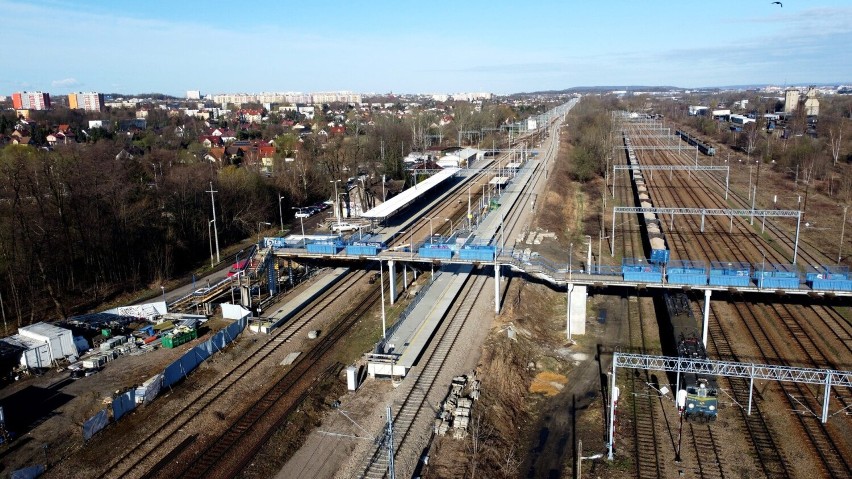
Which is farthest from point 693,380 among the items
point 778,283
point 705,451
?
point 778,283

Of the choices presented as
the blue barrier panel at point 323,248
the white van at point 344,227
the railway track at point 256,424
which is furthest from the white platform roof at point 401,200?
the railway track at point 256,424

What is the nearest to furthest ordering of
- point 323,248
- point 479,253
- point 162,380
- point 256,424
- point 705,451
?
point 705,451, point 256,424, point 162,380, point 479,253, point 323,248

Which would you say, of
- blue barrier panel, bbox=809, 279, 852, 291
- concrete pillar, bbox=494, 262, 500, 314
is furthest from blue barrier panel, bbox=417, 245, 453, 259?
blue barrier panel, bbox=809, 279, 852, 291

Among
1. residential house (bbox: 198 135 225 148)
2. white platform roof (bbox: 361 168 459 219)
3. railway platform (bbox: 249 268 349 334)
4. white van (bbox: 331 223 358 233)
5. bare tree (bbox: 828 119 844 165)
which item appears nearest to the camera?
railway platform (bbox: 249 268 349 334)

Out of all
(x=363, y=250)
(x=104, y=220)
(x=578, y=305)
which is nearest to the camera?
(x=578, y=305)

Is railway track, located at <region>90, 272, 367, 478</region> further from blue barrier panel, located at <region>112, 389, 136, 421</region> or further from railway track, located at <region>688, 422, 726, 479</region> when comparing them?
railway track, located at <region>688, 422, 726, 479</region>

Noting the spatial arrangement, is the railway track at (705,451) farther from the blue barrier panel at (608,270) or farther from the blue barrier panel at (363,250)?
the blue barrier panel at (363,250)

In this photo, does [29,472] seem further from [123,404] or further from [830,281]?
[830,281]
